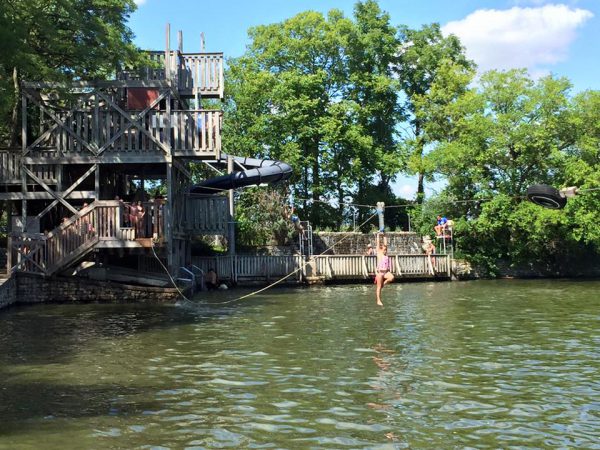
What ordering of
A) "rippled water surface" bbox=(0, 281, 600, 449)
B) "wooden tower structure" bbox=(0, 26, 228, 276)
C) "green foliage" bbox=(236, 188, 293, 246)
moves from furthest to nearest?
"green foliage" bbox=(236, 188, 293, 246) → "wooden tower structure" bbox=(0, 26, 228, 276) → "rippled water surface" bbox=(0, 281, 600, 449)

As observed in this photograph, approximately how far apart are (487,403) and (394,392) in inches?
48.7

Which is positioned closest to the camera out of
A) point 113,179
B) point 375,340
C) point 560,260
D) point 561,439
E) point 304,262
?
point 561,439

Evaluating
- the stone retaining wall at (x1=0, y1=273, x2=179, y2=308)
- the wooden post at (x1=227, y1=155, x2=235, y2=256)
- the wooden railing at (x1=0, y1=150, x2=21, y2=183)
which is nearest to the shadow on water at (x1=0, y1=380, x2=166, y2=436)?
the stone retaining wall at (x1=0, y1=273, x2=179, y2=308)

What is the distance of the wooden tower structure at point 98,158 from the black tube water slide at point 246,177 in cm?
524

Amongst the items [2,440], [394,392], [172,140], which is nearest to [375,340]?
[394,392]

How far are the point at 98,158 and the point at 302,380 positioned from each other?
1559 cm

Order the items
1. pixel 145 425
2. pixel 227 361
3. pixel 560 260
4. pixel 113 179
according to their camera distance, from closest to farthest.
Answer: pixel 145 425
pixel 227 361
pixel 113 179
pixel 560 260

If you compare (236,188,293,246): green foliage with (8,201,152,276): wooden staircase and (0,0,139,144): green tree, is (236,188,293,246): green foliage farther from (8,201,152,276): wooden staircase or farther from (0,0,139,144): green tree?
(8,201,152,276): wooden staircase

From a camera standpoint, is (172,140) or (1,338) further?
(172,140)

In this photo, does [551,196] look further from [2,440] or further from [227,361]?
[2,440]

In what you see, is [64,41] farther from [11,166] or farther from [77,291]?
[77,291]

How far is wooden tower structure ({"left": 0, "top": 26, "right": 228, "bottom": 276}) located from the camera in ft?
67.9

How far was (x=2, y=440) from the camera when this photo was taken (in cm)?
644

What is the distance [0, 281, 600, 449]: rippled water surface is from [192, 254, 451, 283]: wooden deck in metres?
12.5
